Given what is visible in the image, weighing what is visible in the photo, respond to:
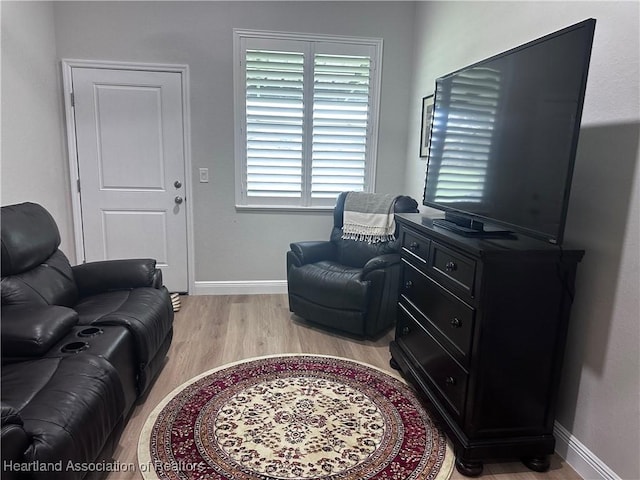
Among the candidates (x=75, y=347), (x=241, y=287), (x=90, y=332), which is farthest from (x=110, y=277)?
(x=241, y=287)

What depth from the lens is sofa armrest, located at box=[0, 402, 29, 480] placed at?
1223 millimetres

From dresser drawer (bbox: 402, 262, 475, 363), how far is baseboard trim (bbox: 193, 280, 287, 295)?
6.25ft

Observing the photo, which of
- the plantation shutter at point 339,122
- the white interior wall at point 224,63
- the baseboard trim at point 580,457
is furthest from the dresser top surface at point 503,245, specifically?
the white interior wall at point 224,63

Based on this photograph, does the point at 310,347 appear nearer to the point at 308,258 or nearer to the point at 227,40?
the point at 308,258

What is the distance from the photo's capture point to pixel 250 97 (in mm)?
3928

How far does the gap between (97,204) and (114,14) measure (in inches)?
63.9

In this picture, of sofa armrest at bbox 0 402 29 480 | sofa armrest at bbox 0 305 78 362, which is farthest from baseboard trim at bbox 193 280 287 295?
sofa armrest at bbox 0 402 29 480

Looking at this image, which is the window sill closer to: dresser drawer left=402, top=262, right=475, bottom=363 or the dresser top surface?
dresser drawer left=402, top=262, right=475, bottom=363

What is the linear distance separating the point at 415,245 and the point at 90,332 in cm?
171

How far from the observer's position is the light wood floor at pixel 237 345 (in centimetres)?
192

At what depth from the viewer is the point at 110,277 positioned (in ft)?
8.94

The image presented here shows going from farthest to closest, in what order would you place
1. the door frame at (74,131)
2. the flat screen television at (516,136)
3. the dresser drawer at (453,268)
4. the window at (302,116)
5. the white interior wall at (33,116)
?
the window at (302,116) < the door frame at (74,131) < the white interior wall at (33,116) < the dresser drawer at (453,268) < the flat screen television at (516,136)

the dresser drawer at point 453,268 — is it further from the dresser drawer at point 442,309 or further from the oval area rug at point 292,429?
the oval area rug at point 292,429

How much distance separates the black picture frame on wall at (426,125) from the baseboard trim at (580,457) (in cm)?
230
